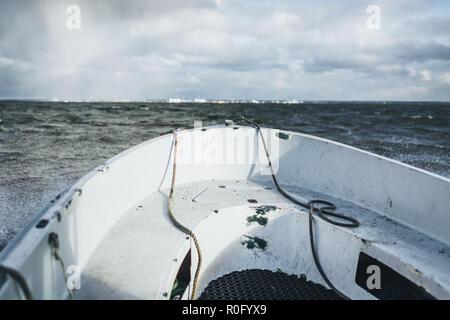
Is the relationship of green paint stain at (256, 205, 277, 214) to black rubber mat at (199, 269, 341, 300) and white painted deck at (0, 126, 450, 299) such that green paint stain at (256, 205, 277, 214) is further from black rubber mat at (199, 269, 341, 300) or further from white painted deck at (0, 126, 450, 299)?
black rubber mat at (199, 269, 341, 300)

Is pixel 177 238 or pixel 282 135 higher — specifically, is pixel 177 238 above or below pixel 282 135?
below

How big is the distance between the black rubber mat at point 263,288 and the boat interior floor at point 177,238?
0.45 m

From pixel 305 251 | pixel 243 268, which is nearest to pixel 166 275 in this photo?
pixel 243 268

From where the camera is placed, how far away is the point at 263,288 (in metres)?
2.45

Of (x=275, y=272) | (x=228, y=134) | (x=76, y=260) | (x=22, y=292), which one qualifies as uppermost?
(x=228, y=134)

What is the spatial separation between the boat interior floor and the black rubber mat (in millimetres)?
449

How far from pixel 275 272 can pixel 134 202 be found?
158 centimetres

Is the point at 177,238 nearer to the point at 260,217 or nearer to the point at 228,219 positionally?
the point at 228,219

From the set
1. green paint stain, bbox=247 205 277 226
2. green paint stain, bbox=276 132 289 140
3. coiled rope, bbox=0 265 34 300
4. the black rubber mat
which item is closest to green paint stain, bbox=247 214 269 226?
green paint stain, bbox=247 205 277 226

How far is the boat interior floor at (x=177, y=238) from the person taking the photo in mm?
1680

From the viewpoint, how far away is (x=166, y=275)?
1.73m

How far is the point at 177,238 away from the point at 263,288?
95 cm

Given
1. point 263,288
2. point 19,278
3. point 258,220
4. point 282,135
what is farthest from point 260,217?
point 19,278
